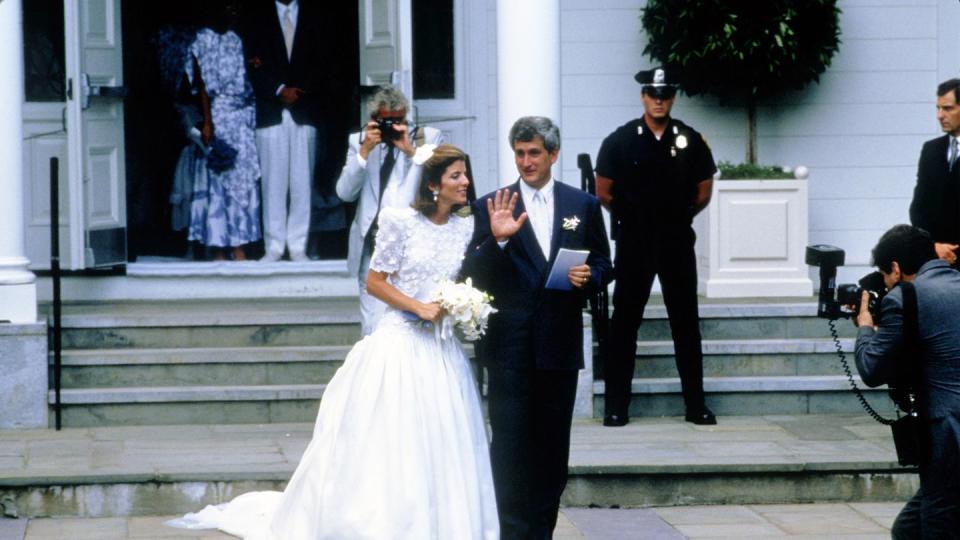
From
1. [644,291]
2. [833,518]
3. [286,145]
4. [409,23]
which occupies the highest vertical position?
[409,23]

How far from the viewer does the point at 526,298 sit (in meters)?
7.29

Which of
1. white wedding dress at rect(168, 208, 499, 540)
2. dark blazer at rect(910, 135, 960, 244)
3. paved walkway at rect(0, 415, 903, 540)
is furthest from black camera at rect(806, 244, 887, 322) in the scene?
dark blazer at rect(910, 135, 960, 244)

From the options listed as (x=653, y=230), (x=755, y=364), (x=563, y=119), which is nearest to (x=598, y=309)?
(x=653, y=230)

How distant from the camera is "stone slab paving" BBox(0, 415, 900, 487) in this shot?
8664 mm

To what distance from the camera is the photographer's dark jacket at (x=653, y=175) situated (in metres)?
10.0

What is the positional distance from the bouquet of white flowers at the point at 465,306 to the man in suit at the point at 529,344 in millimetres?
131

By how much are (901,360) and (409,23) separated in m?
5.64

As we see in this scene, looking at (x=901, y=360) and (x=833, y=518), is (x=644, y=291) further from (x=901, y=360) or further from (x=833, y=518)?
(x=901, y=360)

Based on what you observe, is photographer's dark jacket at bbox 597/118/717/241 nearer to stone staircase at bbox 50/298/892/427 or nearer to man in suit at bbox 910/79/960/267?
stone staircase at bbox 50/298/892/427

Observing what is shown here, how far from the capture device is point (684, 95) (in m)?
12.4

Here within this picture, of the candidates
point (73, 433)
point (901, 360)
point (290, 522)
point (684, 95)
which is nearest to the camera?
point (901, 360)

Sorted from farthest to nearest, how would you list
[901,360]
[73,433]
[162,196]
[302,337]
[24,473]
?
1. [162,196]
2. [302,337]
3. [73,433]
4. [24,473]
5. [901,360]

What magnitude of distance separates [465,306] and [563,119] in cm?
549

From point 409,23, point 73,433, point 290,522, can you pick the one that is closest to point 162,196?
point 409,23
